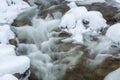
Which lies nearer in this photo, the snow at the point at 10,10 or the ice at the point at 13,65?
the ice at the point at 13,65

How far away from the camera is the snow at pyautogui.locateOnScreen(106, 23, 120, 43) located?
23.3ft

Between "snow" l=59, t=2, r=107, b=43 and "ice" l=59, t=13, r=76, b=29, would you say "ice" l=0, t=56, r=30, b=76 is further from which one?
"ice" l=59, t=13, r=76, b=29

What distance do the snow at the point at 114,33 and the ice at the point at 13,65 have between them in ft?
6.59

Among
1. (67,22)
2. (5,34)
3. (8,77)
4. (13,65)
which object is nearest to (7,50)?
(13,65)

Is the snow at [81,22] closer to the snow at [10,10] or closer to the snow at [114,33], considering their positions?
the snow at [114,33]

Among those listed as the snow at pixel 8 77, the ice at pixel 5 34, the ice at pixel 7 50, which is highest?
the snow at pixel 8 77

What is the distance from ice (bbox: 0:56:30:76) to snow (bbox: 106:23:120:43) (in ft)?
6.59

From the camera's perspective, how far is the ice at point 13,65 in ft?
19.6

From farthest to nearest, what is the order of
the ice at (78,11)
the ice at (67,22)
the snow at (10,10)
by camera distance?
the snow at (10,10) → the ice at (78,11) → the ice at (67,22)

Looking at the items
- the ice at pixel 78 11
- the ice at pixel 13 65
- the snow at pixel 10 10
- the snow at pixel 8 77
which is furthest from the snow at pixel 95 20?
the snow at pixel 8 77

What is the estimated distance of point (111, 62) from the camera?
6504mm

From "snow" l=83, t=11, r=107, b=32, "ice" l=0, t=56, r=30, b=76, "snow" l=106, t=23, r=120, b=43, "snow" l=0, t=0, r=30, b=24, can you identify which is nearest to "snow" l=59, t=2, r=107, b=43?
"snow" l=83, t=11, r=107, b=32

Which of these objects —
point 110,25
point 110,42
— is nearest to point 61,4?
point 110,25

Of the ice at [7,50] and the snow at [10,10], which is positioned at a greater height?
the ice at [7,50]
